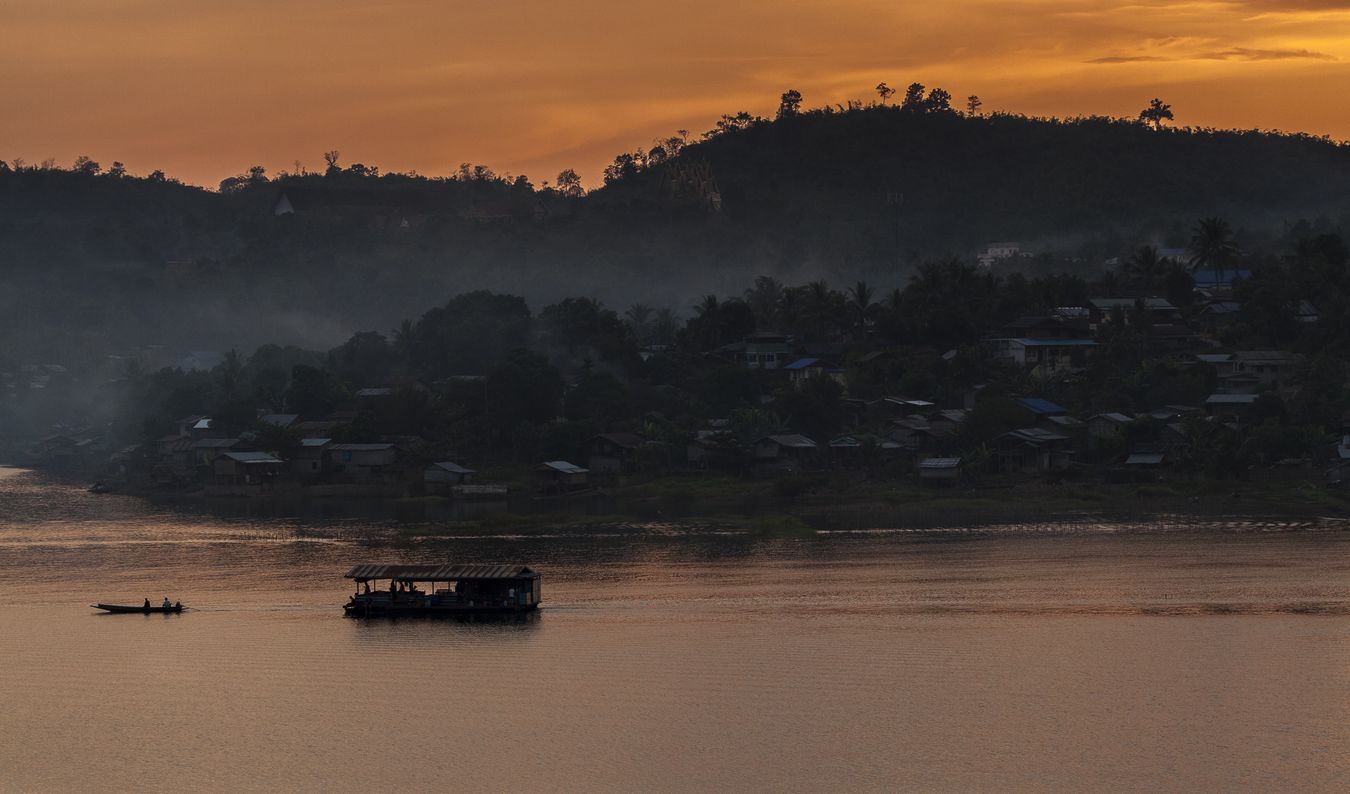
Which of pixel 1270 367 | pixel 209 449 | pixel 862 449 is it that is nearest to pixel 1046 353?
pixel 1270 367

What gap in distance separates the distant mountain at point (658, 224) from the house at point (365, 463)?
6349cm

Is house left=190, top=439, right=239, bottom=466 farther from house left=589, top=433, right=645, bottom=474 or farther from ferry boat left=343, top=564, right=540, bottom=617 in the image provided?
ferry boat left=343, top=564, right=540, bottom=617

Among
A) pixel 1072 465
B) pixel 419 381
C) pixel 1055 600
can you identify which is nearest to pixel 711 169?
pixel 419 381

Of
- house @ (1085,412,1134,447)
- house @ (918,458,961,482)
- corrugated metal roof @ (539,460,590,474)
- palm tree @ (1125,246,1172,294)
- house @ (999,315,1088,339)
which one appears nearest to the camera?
house @ (918,458,961,482)

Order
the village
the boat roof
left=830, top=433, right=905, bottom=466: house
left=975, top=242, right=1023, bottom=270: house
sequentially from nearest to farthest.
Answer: the boat roof → the village → left=830, top=433, right=905, bottom=466: house → left=975, top=242, right=1023, bottom=270: house

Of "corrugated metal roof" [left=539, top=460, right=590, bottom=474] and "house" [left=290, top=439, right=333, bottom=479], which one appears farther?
"house" [left=290, top=439, right=333, bottom=479]

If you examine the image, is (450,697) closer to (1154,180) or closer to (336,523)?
(336,523)

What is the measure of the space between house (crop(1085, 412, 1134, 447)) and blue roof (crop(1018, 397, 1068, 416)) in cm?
234

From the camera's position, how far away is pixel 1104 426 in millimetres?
75188

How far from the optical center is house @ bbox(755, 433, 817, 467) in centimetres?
7719

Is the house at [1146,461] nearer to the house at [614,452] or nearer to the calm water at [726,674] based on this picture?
the calm water at [726,674]

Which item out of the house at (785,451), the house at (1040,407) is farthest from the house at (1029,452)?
the house at (785,451)

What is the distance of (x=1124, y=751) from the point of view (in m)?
33.0

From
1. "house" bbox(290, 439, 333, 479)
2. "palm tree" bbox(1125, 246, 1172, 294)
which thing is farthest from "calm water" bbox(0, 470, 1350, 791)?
"palm tree" bbox(1125, 246, 1172, 294)
